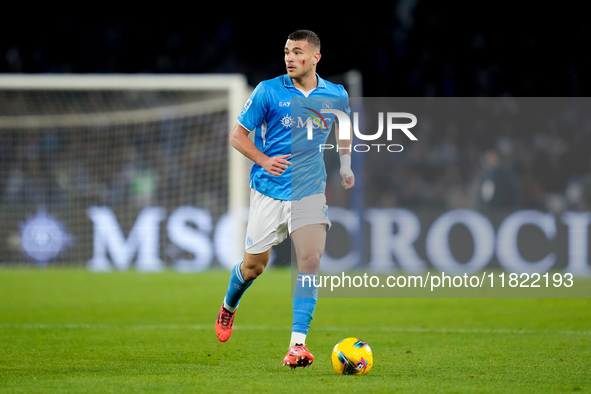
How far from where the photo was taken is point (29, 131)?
53.3 ft

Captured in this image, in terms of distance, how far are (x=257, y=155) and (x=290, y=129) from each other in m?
0.32

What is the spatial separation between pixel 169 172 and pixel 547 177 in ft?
23.2

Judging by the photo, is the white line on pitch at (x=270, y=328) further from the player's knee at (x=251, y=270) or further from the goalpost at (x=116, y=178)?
the goalpost at (x=116, y=178)

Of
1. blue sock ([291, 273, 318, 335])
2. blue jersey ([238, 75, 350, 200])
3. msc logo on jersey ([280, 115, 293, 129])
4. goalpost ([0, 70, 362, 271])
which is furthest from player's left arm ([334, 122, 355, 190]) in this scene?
goalpost ([0, 70, 362, 271])

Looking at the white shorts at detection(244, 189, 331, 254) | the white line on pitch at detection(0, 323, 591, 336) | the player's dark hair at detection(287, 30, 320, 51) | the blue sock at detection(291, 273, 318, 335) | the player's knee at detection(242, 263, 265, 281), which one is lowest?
the white line on pitch at detection(0, 323, 591, 336)

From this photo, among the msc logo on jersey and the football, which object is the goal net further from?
the football

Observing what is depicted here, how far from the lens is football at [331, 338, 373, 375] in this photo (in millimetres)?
5223

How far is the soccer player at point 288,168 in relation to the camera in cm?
567

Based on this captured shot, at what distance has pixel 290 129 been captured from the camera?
5930 mm

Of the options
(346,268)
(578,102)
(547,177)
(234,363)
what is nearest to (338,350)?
(234,363)

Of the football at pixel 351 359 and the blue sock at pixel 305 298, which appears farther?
the blue sock at pixel 305 298

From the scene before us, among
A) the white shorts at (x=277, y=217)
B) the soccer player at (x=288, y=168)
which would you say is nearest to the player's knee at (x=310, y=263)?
the soccer player at (x=288, y=168)

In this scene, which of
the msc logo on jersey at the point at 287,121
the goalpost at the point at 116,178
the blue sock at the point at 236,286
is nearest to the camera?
the msc logo on jersey at the point at 287,121

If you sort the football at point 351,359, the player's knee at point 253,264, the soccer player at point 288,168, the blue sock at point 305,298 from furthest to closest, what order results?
the player's knee at point 253,264 < the soccer player at point 288,168 < the blue sock at point 305,298 < the football at point 351,359
